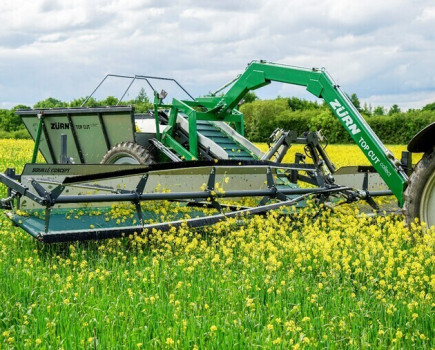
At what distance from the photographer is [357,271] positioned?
15.2ft

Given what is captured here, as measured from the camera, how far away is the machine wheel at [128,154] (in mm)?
9242

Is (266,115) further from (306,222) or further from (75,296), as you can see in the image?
(75,296)

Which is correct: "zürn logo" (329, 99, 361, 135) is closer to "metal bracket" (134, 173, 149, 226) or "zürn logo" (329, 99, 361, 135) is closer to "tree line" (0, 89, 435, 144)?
"metal bracket" (134, 173, 149, 226)

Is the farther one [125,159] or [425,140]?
[125,159]

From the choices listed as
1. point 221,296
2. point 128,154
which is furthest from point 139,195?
point 128,154

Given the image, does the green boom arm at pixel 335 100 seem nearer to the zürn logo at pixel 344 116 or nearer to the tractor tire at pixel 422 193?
the zürn logo at pixel 344 116

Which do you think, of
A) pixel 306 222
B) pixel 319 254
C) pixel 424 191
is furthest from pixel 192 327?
pixel 306 222

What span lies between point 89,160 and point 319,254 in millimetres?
6293

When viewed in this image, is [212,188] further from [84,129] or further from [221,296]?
[84,129]

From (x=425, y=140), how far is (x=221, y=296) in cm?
281

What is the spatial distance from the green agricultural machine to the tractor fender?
1 centimetres

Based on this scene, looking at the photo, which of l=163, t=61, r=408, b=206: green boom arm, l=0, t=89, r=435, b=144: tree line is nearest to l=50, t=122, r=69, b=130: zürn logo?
l=163, t=61, r=408, b=206: green boom arm

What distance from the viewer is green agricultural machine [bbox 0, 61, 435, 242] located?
590cm

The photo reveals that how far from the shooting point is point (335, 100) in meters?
7.53
